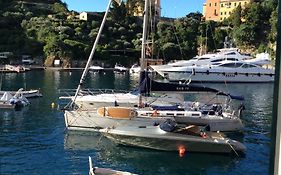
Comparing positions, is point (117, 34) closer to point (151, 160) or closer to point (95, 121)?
point (95, 121)

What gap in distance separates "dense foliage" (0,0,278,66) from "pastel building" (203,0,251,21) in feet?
46.9

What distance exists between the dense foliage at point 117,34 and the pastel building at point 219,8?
46.9 feet

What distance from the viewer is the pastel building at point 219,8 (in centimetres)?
14112

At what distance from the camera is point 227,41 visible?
391 ft

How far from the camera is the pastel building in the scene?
141125mm

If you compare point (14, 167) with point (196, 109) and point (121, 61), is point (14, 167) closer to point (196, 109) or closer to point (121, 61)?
point (196, 109)

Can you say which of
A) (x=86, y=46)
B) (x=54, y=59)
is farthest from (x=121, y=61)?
(x=54, y=59)

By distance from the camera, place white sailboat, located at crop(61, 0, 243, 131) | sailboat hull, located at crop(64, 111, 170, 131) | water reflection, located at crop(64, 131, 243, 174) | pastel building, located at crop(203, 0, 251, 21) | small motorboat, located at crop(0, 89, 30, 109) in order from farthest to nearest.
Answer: pastel building, located at crop(203, 0, 251, 21), small motorboat, located at crop(0, 89, 30, 109), white sailboat, located at crop(61, 0, 243, 131), sailboat hull, located at crop(64, 111, 170, 131), water reflection, located at crop(64, 131, 243, 174)

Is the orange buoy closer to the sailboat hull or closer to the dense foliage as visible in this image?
the sailboat hull

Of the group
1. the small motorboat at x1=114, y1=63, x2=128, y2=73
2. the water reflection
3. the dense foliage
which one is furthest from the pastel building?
the water reflection

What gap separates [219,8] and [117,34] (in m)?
45.9

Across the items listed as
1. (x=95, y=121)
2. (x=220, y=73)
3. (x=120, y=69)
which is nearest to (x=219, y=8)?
(x=120, y=69)

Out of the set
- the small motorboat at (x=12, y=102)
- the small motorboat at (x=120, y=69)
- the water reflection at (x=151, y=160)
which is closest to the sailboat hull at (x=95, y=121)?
the water reflection at (x=151, y=160)

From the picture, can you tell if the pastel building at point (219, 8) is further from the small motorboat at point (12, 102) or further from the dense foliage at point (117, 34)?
the small motorboat at point (12, 102)
